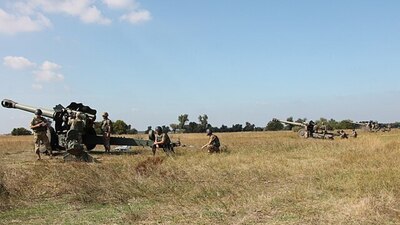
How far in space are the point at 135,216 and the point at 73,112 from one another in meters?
11.7

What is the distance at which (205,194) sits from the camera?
865 cm

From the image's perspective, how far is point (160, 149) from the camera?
1869 cm

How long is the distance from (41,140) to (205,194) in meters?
9.85

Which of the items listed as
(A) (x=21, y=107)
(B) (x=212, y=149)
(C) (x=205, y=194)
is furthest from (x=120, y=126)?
(C) (x=205, y=194)

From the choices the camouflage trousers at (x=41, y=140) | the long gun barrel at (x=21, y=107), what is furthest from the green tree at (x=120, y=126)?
the camouflage trousers at (x=41, y=140)

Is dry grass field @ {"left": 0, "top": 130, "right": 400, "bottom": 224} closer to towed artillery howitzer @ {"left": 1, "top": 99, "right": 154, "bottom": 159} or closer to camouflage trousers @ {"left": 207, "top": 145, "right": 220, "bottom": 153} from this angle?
camouflage trousers @ {"left": 207, "top": 145, "right": 220, "bottom": 153}

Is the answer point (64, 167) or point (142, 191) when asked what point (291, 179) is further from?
point (64, 167)

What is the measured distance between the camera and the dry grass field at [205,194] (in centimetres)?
700

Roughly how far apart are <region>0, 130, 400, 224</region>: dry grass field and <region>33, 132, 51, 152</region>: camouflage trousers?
4798mm

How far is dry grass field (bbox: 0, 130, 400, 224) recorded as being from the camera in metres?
7.00

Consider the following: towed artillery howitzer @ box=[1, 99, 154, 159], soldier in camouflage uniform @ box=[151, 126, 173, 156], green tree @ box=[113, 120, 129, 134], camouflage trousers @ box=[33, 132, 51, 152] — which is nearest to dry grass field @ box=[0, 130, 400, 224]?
soldier in camouflage uniform @ box=[151, 126, 173, 156]

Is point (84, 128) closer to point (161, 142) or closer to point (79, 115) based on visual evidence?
point (79, 115)

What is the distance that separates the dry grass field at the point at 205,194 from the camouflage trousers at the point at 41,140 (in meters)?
4.80

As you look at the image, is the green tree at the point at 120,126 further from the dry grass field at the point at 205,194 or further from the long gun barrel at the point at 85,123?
the dry grass field at the point at 205,194
